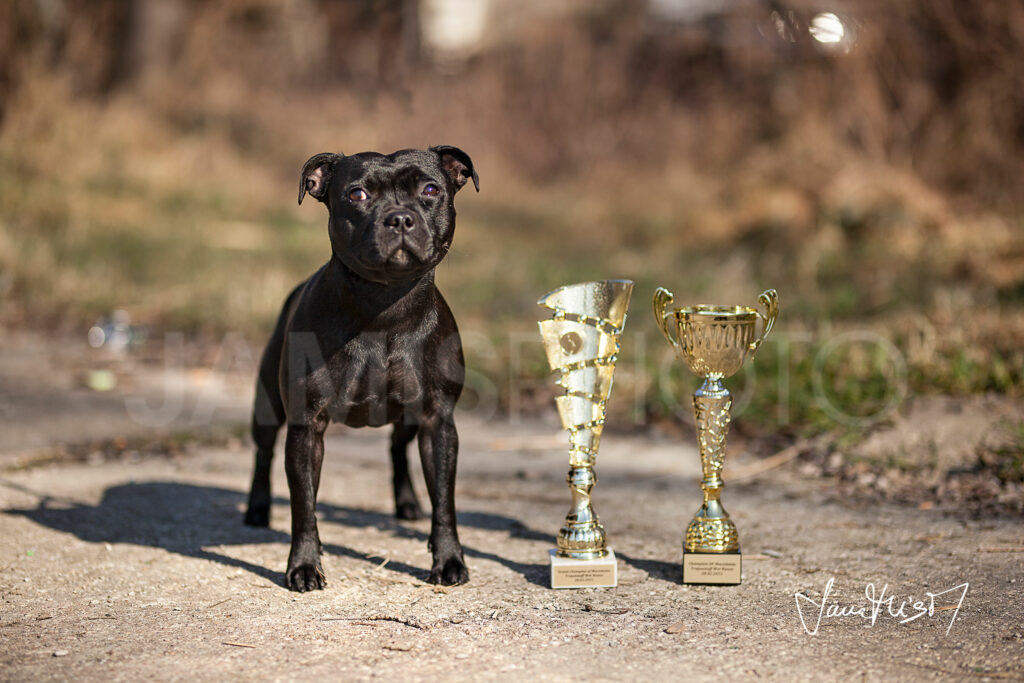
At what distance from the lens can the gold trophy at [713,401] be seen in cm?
325

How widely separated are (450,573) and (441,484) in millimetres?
294

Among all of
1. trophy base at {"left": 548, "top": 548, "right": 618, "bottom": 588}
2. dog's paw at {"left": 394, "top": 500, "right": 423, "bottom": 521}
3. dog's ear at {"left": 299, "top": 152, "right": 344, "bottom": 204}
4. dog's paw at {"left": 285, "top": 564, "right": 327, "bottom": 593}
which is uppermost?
dog's ear at {"left": 299, "top": 152, "right": 344, "bottom": 204}

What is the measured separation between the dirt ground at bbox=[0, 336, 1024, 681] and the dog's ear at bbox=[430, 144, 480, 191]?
1.35 m

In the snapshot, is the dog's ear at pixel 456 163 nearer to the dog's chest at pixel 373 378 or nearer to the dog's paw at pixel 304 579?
the dog's chest at pixel 373 378

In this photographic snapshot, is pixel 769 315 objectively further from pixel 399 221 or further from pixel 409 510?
pixel 409 510

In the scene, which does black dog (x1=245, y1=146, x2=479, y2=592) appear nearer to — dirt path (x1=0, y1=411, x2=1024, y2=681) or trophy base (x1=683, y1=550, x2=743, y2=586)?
dirt path (x1=0, y1=411, x2=1024, y2=681)

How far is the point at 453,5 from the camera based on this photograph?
21328 millimetres

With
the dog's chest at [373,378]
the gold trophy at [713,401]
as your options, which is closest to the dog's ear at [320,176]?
the dog's chest at [373,378]

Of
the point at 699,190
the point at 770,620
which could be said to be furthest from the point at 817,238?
the point at 770,620

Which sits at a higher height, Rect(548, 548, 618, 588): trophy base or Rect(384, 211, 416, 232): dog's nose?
Rect(384, 211, 416, 232): dog's nose

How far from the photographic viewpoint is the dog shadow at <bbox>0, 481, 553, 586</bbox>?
360 cm

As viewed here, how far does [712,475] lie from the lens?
11.0ft

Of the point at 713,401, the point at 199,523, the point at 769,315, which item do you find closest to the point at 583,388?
the point at 713,401
